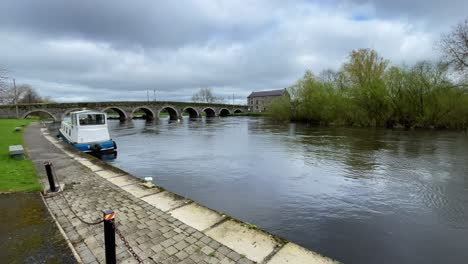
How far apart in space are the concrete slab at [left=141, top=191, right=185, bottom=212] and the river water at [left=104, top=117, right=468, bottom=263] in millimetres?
1228

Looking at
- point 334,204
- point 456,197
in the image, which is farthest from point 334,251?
point 456,197

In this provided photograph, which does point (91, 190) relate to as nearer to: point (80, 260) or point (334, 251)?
point (80, 260)

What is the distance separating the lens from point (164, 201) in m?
5.07

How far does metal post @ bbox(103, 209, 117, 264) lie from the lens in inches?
97.8

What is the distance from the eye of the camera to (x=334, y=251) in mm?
4203

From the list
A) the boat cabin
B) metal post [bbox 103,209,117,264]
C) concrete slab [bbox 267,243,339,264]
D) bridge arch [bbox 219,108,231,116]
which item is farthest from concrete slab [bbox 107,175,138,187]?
bridge arch [bbox 219,108,231,116]

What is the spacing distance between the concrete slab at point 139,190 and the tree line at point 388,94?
2752 cm

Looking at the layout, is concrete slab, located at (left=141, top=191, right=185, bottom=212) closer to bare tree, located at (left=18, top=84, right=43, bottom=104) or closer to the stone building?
bare tree, located at (left=18, top=84, right=43, bottom=104)

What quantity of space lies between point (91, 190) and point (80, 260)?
324 cm

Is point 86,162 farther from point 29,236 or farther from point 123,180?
point 29,236

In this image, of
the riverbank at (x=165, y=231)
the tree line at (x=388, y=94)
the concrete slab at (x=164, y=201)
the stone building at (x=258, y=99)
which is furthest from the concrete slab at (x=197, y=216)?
the stone building at (x=258, y=99)

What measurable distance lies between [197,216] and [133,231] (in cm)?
111

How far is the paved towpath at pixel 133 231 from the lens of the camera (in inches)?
121

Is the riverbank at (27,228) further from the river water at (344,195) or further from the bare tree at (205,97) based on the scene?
the bare tree at (205,97)
